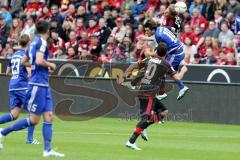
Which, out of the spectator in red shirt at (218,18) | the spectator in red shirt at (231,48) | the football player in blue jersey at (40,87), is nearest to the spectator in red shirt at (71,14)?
the spectator in red shirt at (218,18)

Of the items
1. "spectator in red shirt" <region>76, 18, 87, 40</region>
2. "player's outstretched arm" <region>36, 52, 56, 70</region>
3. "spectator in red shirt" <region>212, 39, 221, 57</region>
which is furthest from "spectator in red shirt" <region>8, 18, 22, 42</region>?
"player's outstretched arm" <region>36, 52, 56, 70</region>

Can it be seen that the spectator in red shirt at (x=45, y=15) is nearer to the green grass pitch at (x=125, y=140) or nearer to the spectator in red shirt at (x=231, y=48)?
the spectator in red shirt at (x=231, y=48)

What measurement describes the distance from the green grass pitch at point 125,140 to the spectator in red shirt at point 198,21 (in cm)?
526

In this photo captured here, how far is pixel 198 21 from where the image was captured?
27094 mm

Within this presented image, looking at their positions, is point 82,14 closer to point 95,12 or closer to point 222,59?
point 95,12

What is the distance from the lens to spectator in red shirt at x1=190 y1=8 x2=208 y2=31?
26875 millimetres

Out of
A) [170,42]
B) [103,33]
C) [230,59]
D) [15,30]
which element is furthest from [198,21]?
[170,42]

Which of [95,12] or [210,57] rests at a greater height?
[95,12]

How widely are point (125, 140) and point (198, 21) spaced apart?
10.6 meters

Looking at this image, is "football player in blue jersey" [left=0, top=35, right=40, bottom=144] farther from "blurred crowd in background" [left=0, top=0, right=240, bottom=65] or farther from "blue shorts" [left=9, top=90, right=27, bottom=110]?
"blurred crowd in background" [left=0, top=0, right=240, bottom=65]

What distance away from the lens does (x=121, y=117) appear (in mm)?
24234

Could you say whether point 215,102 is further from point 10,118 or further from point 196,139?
point 10,118

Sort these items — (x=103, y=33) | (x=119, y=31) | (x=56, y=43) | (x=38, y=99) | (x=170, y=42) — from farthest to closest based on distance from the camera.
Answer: (x=56, y=43), (x=103, y=33), (x=119, y=31), (x=170, y=42), (x=38, y=99)

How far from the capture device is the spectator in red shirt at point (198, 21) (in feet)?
88.2
